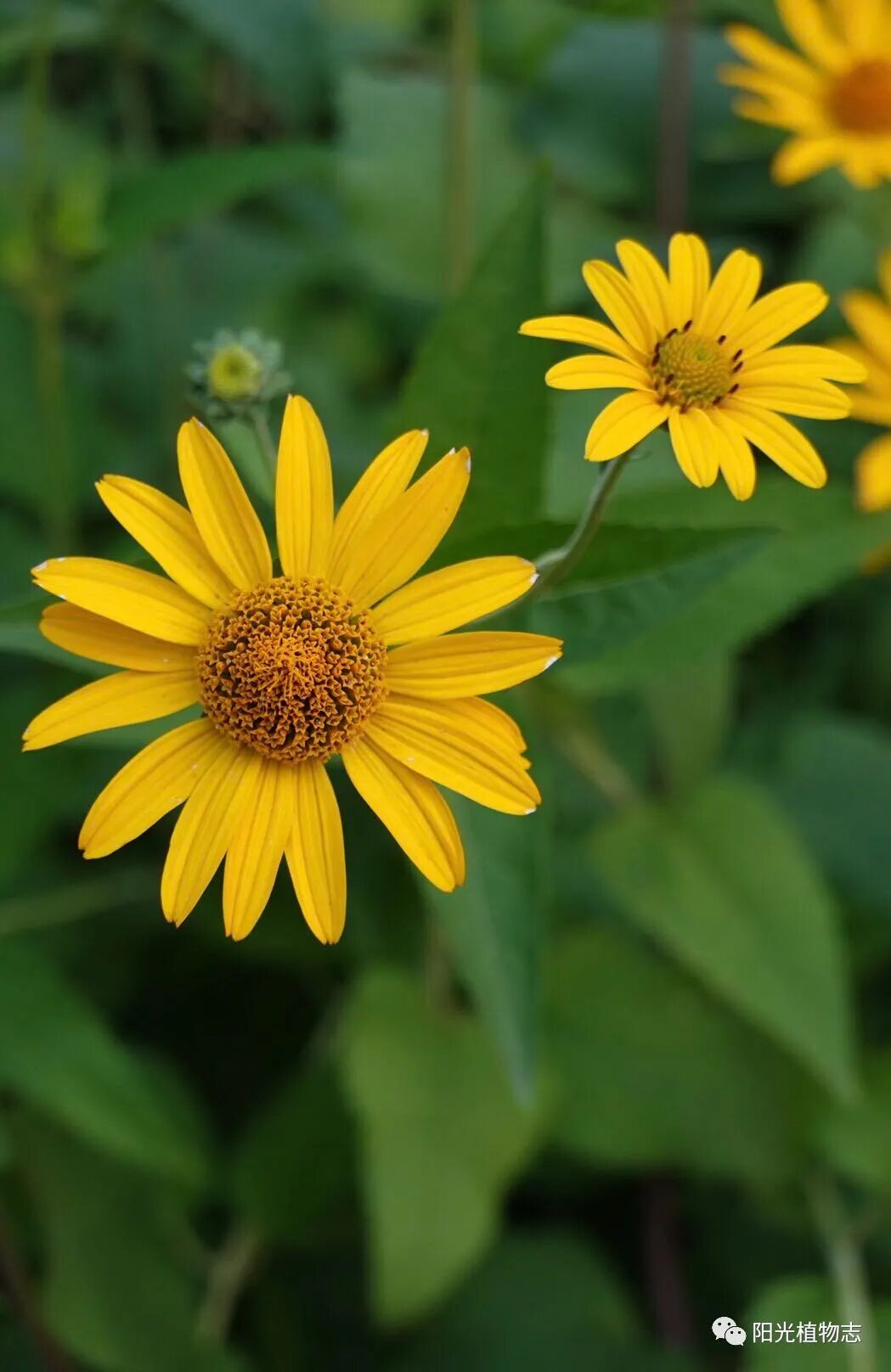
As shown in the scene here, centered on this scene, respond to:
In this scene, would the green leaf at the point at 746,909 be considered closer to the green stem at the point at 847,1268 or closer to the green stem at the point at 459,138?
the green stem at the point at 847,1268

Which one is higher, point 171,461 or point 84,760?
point 171,461

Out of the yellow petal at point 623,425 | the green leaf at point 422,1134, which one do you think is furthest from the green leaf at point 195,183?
the green leaf at point 422,1134

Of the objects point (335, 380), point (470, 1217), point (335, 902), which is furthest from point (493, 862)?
point (335, 380)

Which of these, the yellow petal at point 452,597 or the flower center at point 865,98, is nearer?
the yellow petal at point 452,597

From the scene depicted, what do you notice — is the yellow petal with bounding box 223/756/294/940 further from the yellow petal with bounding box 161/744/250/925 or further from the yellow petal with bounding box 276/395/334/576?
the yellow petal with bounding box 276/395/334/576

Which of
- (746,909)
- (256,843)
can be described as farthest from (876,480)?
(256,843)

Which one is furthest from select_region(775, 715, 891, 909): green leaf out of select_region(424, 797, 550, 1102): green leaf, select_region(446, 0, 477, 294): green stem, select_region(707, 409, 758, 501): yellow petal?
select_region(707, 409, 758, 501): yellow petal

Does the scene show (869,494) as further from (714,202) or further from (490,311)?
(714,202)
